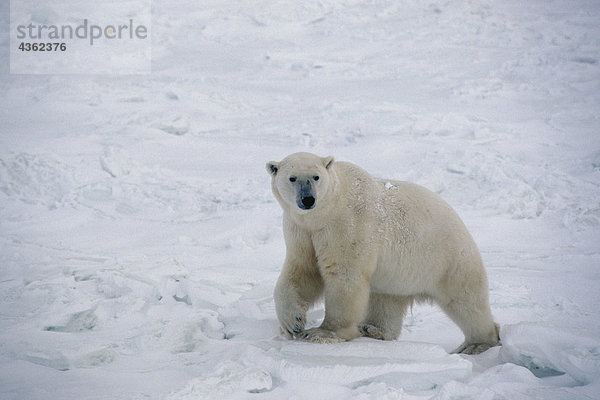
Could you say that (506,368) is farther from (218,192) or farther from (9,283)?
(218,192)

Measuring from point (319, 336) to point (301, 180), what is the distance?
842mm

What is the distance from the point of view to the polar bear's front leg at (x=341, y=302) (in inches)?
117

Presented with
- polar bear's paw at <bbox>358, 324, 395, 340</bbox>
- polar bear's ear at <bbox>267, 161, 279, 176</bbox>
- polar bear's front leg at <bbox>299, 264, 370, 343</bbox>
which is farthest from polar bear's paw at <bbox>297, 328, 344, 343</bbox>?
polar bear's ear at <bbox>267, 161, 279, 176</bbox>

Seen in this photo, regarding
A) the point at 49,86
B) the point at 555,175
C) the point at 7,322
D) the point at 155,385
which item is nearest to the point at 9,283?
the point at 7,322

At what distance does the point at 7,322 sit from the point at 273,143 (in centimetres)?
494

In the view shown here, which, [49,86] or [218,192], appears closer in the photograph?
[218,192]

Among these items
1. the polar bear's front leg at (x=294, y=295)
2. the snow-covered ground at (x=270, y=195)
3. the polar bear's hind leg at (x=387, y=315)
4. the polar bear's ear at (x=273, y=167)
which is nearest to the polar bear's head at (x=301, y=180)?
the polar bear's ear at (x=273, y=167)

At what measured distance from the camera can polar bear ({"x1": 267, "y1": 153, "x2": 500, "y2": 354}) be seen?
118 inches

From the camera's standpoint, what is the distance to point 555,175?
21.1ft

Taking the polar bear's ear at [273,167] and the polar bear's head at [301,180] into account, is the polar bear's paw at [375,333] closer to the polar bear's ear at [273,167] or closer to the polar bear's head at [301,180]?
the polar bear's head at [301,180]

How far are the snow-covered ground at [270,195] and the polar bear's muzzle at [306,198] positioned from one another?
73cm

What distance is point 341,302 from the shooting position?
3000 millimetres

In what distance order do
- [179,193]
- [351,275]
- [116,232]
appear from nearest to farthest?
[351,275] → [116,232] → [179,193]

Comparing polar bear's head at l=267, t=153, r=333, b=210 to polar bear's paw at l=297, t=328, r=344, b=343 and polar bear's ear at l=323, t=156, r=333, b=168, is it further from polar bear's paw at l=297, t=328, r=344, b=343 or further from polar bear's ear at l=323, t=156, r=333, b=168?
polar bear's paw at l=297, t=328, r=344, b=343
